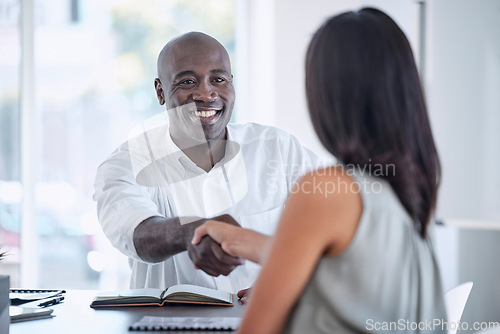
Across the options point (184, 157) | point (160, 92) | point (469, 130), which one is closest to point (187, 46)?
point (160, 92)

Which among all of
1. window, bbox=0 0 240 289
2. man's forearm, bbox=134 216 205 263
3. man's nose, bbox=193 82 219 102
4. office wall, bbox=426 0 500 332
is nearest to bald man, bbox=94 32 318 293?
man's nose, bbox=193 82 219 102

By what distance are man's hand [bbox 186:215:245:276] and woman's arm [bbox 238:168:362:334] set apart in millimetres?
485

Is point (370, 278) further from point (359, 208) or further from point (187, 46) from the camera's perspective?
point (187, 46)

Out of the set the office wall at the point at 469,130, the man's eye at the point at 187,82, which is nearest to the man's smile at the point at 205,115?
the man's eye at the point at 187,82

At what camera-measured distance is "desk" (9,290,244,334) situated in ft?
4.95

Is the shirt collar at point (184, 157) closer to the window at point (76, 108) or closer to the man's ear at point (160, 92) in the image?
the man's ear at point (160, 92)

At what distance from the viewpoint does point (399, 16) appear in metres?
3.76

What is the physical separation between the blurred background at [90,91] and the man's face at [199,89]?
1265 millimetres

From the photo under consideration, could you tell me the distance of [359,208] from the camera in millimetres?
1028

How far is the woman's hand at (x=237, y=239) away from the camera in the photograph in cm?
135

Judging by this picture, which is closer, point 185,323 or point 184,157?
point 185,323

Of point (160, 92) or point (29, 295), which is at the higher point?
point (160, 92)

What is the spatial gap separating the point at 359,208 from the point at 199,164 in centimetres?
133

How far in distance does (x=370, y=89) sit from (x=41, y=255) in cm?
353
